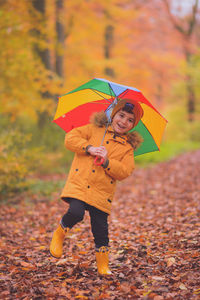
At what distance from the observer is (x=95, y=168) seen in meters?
3.11

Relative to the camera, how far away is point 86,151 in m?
3.08

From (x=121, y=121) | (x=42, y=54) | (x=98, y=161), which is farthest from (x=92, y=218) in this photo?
(x=42, y=54)

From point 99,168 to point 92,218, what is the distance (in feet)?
1.72

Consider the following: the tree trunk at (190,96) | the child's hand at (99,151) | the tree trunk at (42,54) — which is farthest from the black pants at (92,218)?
the tree trunk at (190,96)

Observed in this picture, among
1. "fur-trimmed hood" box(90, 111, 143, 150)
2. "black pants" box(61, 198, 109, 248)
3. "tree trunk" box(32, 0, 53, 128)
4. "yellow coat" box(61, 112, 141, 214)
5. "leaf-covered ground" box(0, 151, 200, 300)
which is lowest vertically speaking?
"leaf-covered ground" box(0, 151, 200, 300)

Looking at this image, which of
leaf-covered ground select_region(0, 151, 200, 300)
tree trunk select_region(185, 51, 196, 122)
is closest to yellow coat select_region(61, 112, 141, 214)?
leaf-covered ground select_region(0, 151, 200, 300)

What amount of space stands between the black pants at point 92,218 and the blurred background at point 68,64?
119 inches

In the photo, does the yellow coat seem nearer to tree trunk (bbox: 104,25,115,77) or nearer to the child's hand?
the child's hand

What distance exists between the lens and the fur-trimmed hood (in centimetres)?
324

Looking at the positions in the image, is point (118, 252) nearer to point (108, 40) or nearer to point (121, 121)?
point (121, 121)

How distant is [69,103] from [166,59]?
48.7 feet

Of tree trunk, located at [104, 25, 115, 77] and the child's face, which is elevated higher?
tree trunk, located at [104, 25, 115, 77]

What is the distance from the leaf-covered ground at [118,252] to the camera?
2770 millimetres

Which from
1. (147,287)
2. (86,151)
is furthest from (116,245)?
(86,151)
